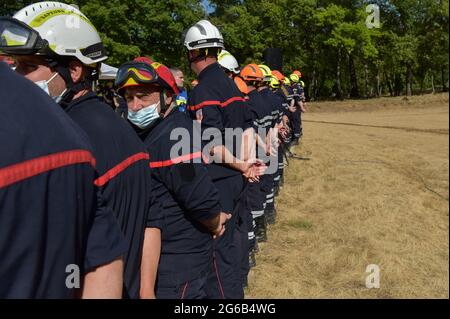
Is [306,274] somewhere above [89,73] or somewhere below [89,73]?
below

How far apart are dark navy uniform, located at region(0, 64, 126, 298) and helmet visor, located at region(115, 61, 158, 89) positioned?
1394 mm

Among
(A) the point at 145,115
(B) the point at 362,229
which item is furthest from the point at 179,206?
(B) the point at 362,229

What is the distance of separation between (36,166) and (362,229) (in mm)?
6037

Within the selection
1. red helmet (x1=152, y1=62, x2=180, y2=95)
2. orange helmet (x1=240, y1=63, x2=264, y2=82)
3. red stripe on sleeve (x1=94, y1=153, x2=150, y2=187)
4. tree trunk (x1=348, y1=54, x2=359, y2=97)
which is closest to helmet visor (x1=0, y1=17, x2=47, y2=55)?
red stripe on sleeve (x1=94, y1=153, x2=150, y2=187)

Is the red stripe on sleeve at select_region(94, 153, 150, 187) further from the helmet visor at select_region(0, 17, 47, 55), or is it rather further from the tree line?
the tree line

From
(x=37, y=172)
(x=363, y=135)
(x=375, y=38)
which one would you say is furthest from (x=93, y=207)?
(x=375, y=38)

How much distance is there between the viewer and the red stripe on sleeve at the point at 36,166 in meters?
0.92

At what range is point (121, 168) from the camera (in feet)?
5.65

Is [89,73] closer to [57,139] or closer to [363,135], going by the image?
[57,139]

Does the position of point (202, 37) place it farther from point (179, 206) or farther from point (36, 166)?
point (36, 166)

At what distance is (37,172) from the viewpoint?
0.96m

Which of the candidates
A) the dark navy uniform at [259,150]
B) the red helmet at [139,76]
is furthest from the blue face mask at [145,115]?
the dark navy uniform at [259,150]

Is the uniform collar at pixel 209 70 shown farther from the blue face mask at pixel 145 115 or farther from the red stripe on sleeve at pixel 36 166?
the red stripe on sleeve at pixel 36 166

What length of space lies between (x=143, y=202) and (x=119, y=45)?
27952 mm
